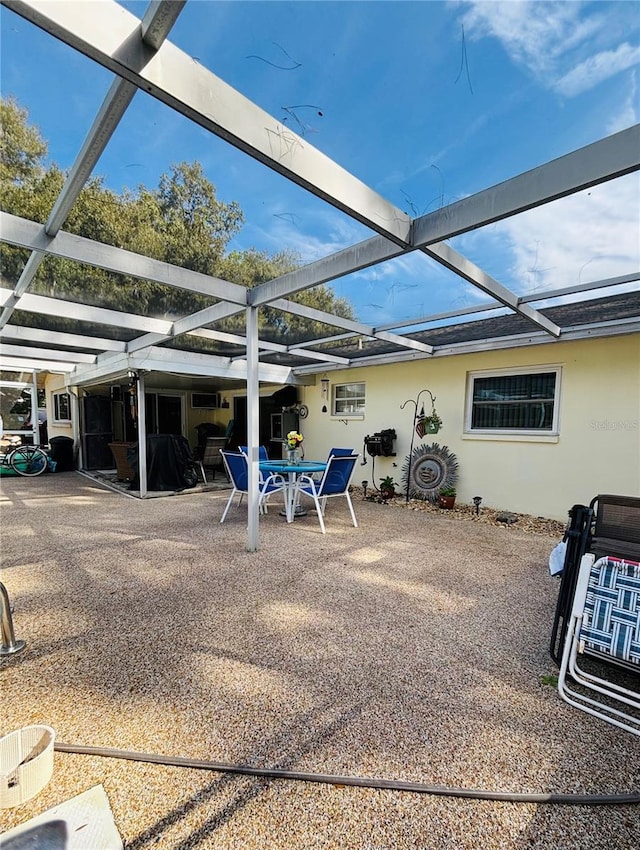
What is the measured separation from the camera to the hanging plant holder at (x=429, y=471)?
238 inches

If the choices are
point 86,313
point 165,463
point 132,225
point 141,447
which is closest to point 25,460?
point 165,463

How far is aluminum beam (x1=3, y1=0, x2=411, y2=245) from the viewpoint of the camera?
1166mm

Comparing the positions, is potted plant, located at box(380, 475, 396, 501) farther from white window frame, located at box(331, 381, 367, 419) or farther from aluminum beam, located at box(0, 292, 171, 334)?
aluminum beam, located at box(0, 292, 171, 334)

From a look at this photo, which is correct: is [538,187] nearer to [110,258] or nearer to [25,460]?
[110,258]

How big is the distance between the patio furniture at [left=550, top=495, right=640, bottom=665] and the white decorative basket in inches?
93.9

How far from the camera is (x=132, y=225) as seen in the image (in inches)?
101

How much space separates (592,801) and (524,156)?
271 centimetres

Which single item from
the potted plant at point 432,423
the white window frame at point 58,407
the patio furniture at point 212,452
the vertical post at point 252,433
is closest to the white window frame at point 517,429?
the potted plant at point 432,423

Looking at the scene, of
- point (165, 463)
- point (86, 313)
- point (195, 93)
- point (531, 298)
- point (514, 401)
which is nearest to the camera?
point (195, 93)

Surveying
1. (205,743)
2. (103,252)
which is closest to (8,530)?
(103,252)

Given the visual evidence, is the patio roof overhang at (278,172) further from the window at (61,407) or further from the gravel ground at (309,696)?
the window at (61,407)

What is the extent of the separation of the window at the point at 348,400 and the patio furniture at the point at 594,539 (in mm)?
5315

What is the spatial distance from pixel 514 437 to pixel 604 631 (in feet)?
13.2

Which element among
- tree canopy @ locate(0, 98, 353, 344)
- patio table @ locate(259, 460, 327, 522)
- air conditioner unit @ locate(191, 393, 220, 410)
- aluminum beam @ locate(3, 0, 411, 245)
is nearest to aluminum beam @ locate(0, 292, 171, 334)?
tree canopy @ locate(0, 98, 353, 344)
